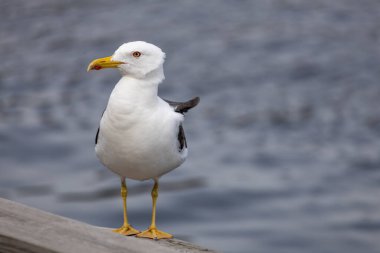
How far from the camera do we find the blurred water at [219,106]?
1758cm

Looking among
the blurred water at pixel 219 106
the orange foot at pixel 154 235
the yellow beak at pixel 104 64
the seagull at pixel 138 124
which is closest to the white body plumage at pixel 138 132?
the seagull at pixel 138 124

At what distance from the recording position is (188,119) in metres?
19.1

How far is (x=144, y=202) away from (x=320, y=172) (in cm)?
363

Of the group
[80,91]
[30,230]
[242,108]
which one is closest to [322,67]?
[242,108]

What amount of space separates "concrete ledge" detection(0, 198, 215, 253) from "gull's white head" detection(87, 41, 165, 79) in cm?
138

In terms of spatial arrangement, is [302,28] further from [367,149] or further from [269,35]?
[367,149]

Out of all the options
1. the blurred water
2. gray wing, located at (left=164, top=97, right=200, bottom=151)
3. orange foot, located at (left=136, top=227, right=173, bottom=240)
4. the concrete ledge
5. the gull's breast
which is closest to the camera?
the concrete ledge

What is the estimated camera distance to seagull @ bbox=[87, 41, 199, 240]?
→ 5301 millimetres

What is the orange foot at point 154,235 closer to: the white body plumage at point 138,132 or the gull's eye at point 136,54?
the white body plumage at point 138,132

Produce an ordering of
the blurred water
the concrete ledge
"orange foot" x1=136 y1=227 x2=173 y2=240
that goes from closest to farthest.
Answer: the concrete ledge, "orange foot" x1=136 y1=227 x2=173 y2=240, the blurred water

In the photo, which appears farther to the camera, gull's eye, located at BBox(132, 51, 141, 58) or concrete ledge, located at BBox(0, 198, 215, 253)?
gull's eye, located at BBox(132, 51, 141, 58)

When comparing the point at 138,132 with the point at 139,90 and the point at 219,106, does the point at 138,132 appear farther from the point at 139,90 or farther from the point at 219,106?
the point at 219,106

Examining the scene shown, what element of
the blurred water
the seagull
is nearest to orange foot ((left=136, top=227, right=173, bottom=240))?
the seagull

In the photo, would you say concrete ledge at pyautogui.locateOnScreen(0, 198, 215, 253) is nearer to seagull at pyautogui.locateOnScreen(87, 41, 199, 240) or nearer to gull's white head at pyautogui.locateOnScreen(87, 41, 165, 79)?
seagull at pyautogui.locateOnScreen(87, 41, 199, 240)
